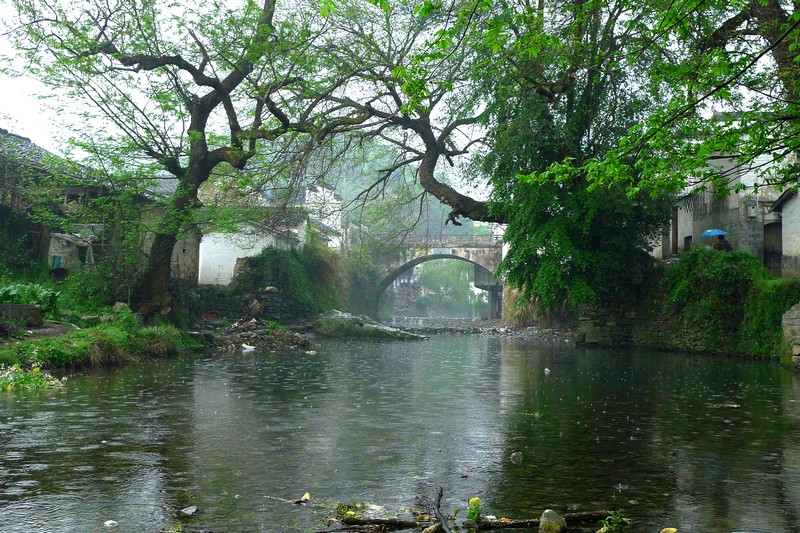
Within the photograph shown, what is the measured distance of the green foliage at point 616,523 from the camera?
177 inches

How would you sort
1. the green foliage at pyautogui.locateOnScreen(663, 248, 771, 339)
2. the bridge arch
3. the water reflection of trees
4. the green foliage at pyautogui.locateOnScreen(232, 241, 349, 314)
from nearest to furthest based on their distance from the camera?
the water reflection of trees → the green foliage at pyautogui.locateOnScreen(663, 248, 771, 339) → the green foliage at pyautogui.locateOnScreen(232, 241, 349, 314) → the bridge arch

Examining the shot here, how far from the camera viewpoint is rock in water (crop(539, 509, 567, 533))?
439 cm

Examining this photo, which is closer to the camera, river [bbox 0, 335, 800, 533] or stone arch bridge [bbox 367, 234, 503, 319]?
river [bbox 0, 335, 800, 533]

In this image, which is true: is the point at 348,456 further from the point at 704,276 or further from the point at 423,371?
the point at 704,276

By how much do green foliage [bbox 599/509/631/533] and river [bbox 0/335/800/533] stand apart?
0.38ft

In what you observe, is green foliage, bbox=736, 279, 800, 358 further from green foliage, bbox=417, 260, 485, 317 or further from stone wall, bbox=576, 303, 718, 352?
green foliage, bbox=417, 260, 485, 317

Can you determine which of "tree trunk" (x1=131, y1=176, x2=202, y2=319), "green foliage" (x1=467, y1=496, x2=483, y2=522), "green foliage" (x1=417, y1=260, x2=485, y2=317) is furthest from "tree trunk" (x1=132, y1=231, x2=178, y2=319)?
"green foliage" (x1=417, y1=260, x2=485, y2=317)

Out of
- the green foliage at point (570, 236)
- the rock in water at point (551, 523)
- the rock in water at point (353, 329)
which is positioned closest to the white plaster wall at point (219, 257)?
the rock in water at point (353, 329)

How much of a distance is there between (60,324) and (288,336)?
947 centimetres

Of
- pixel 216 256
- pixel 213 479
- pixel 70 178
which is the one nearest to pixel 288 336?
pixel 70 178

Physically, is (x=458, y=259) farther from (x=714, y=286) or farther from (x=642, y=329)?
(x=714, y=286)

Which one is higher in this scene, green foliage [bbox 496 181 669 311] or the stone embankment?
green foliage [bbox 496 181 669 311]

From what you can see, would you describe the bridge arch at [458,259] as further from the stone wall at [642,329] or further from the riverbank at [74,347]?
the riverbank at [74,347]

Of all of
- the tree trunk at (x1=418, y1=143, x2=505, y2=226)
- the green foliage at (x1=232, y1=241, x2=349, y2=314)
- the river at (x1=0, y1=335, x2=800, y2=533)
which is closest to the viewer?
the river at (x1=0, y1=335, x2=800, y2=533)
